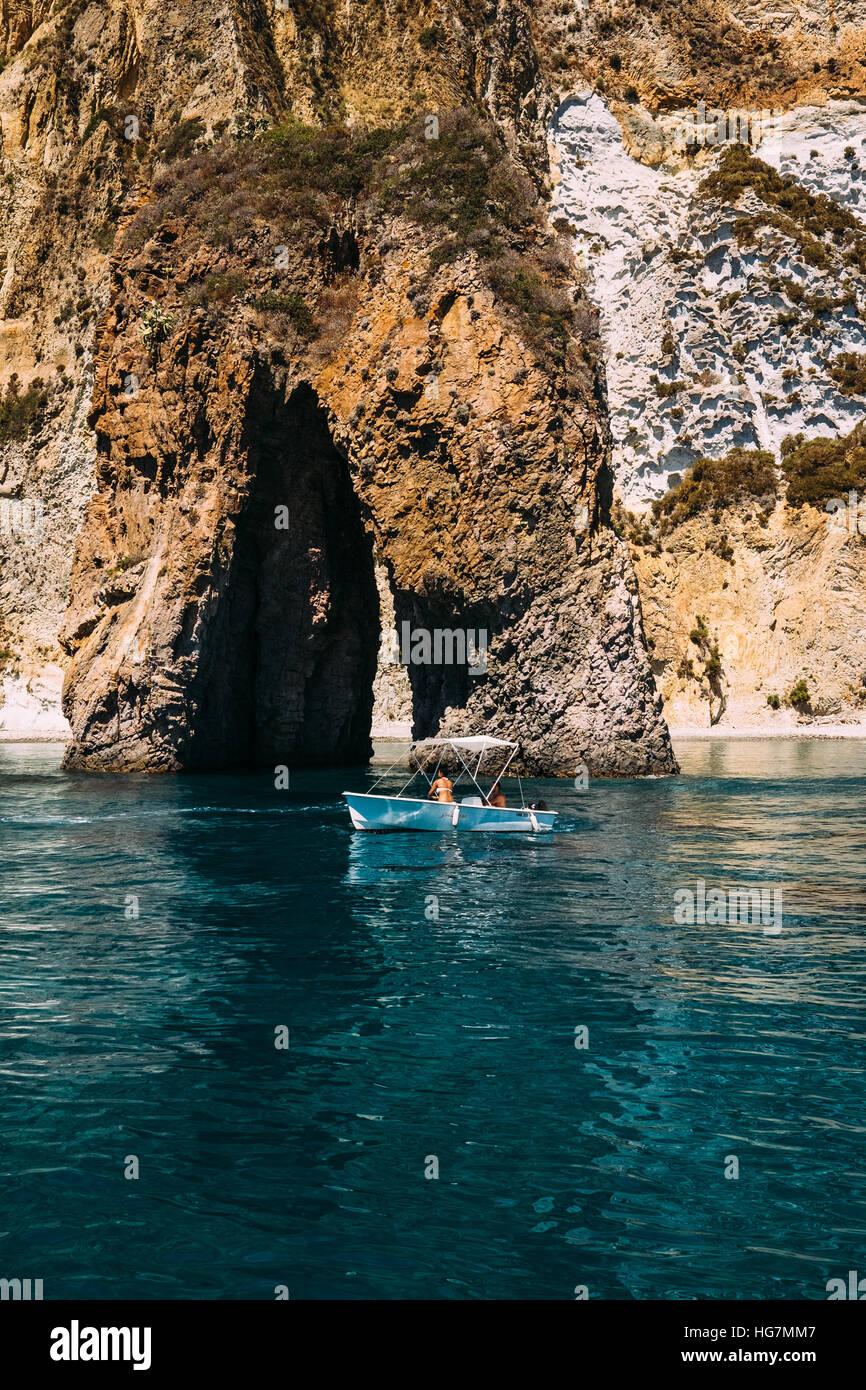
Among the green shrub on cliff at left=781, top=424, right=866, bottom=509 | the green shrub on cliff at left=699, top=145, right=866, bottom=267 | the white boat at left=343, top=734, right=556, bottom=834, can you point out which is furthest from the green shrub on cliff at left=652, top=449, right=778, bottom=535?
the white boat at left=343, top=734, right=556, bottom=834

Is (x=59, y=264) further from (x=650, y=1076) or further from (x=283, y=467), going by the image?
(x=650, y=1076)

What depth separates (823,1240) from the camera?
9438 mm

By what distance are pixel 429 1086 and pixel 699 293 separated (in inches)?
4089

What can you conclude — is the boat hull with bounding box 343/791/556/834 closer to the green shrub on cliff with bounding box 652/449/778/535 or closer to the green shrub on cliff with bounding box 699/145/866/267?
the green shrub on cliff with bounding box 652/449/778/535

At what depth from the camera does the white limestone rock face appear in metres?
103

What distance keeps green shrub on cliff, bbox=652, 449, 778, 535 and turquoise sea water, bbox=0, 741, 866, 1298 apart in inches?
2964

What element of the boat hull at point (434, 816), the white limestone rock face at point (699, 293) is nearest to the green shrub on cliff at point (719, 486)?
the white limestone rock face at point (699, 293)

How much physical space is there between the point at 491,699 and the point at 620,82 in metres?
87.2

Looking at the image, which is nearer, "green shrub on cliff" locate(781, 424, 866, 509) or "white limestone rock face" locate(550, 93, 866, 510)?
"green shrub on cliff" locate(781, 424, 866, 509)

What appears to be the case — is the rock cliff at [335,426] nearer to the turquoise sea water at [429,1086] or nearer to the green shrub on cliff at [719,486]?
the turquoise sea water at [429,1086]

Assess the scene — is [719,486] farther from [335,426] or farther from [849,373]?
[335,426]

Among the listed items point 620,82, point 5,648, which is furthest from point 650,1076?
point 620,82

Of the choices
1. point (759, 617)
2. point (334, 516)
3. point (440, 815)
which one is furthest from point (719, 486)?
point (440, 815)

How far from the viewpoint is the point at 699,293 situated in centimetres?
10606
